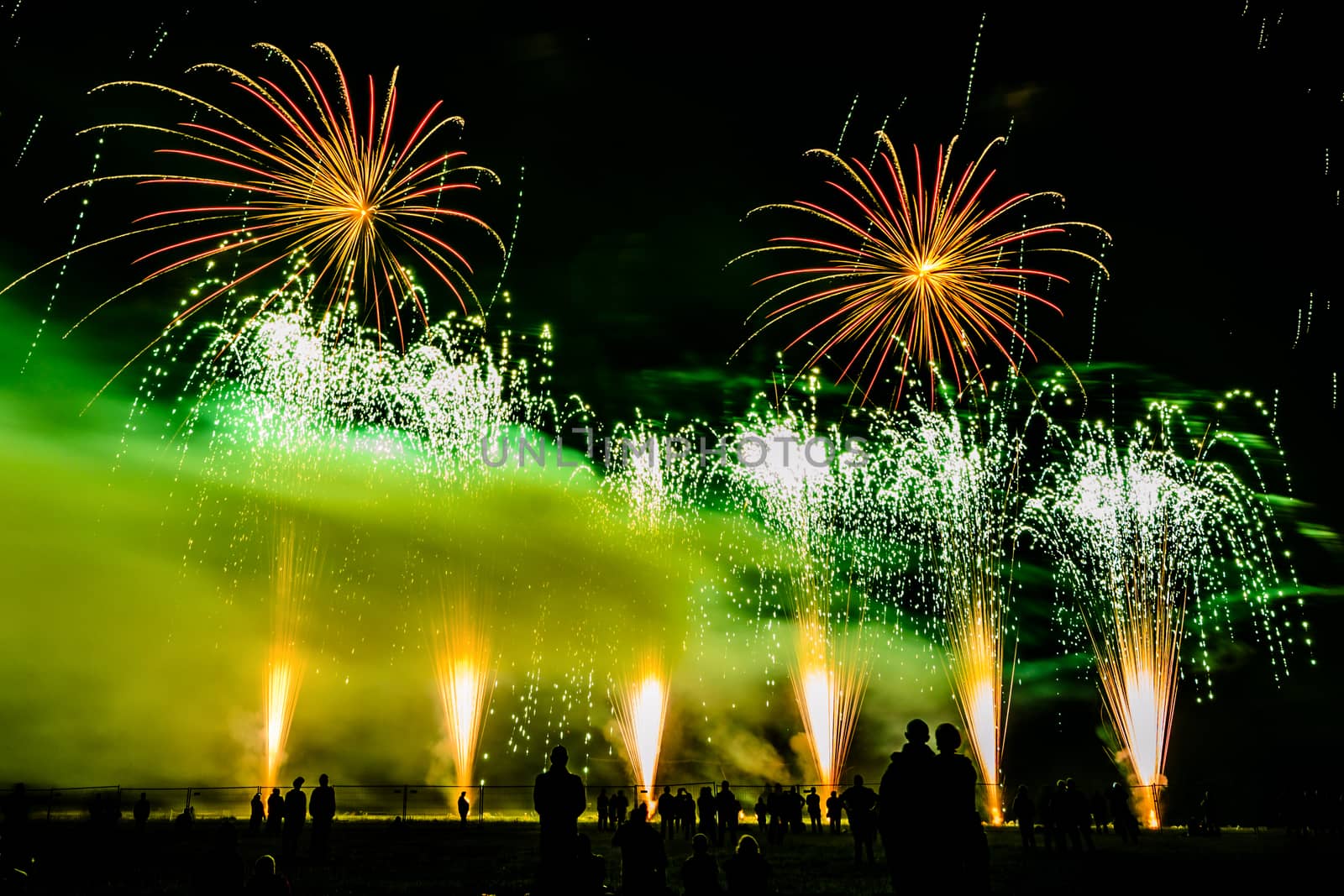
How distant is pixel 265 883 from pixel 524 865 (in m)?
10.7

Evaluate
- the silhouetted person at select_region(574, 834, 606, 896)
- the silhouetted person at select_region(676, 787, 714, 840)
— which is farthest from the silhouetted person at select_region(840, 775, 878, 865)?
the silhouetted person at select_region(574, 834, 606, 896)

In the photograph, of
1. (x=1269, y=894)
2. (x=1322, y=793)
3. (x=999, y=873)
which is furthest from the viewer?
(x=1322, y=793)

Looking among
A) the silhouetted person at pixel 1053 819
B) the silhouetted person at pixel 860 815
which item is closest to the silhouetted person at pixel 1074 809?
the silhouetted person at pixel 1053 819

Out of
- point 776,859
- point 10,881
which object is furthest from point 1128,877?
point 10,881

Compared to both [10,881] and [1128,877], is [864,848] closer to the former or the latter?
Result: [1128,877]

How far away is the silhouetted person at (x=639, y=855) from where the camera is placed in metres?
8.26

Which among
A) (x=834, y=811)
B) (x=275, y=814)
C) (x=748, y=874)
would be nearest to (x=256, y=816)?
(x=275, y=814)

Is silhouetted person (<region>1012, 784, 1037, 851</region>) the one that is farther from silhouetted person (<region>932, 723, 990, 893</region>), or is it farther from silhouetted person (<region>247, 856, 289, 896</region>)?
silhouetted person (<region>247, 856, 289, 896</region>)

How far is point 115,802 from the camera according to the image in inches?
1049

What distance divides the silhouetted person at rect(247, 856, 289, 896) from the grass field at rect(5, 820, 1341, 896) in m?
6.62

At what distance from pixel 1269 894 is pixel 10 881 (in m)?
15.3

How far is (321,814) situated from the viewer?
17.8 m

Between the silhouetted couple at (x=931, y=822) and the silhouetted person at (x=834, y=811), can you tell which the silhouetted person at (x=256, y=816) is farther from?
the silhouetted couple at (x=931, y=822)

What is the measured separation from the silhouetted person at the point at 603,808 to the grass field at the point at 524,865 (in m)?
5.53
